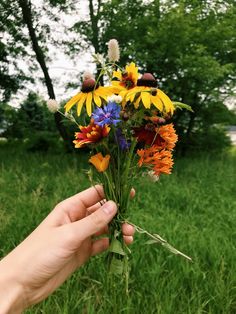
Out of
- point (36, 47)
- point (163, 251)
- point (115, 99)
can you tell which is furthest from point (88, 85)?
point (36, 47)

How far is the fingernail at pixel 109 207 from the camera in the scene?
1.72 meters

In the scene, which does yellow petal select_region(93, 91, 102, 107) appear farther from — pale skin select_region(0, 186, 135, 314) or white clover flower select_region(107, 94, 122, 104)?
pale skin select_region(0, 186, 135, 314)

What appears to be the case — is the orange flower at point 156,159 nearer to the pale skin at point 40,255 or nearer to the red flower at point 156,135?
the red flower at point 156,135

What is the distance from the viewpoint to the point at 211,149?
1130cm

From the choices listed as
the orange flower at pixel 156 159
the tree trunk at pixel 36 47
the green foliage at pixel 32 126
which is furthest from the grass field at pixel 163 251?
the green foliage at pixel 32 126

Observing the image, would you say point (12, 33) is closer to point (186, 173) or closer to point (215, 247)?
point (186, 173)

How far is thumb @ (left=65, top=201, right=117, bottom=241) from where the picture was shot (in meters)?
1.71

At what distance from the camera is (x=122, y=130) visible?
1.68m

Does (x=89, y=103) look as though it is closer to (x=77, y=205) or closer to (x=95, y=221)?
(x=95, y=221)

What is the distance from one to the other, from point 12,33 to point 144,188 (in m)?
7.52

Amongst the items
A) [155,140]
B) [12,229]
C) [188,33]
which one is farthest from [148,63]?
[155,140]

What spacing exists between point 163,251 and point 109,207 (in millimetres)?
1858

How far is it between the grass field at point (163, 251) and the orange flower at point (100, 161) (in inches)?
18.0

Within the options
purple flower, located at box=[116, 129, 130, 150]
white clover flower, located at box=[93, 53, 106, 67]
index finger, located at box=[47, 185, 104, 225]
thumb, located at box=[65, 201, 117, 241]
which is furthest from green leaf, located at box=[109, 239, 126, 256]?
white clover flower, located at box=[93, 53, 106, 67]
